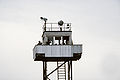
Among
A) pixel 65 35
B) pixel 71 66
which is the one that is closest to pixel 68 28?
pixel 65 35

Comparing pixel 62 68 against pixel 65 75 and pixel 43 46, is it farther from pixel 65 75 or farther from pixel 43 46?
pixel 43 46

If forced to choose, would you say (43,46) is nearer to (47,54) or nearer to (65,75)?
(47,54)

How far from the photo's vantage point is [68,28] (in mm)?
61594

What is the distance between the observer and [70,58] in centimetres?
6069

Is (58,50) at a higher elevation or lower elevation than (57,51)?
higher

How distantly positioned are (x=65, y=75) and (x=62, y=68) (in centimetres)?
119

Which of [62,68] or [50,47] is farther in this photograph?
[62,68]

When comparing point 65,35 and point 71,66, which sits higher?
point 65,35

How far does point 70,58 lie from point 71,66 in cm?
212

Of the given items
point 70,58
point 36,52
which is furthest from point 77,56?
point 36,52

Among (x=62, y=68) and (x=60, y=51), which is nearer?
(x=60, y=51)

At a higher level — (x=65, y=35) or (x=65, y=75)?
(x=65, y=35)

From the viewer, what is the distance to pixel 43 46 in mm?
59688

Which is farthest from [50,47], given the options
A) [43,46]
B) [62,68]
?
[62,68]
